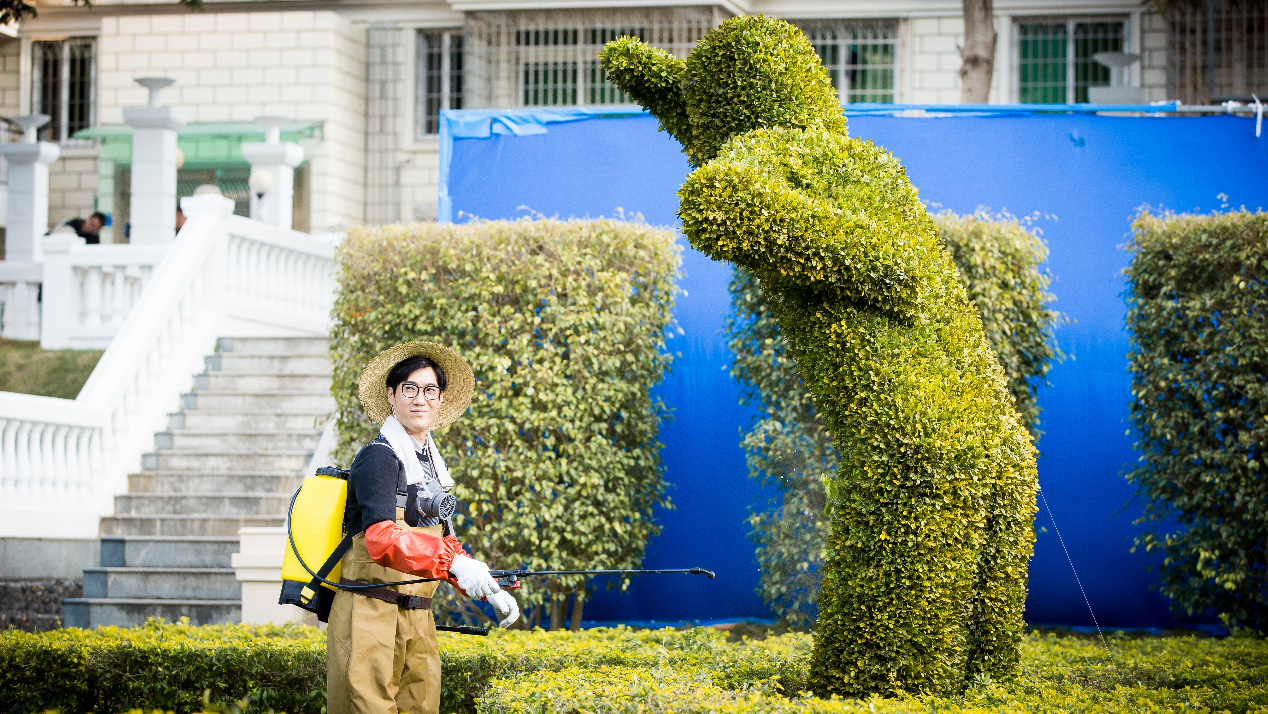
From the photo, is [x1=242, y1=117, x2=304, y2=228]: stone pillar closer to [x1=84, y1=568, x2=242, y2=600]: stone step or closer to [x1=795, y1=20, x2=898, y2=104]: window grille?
[x1=84, y1=568, x2=242, y2=600]: stone step

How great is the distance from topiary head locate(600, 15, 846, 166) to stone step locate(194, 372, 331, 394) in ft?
20.5

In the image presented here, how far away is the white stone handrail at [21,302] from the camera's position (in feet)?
44.2

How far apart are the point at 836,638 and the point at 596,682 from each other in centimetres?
104

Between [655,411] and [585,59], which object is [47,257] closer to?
[655,411]

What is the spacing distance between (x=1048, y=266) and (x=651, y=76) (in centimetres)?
475

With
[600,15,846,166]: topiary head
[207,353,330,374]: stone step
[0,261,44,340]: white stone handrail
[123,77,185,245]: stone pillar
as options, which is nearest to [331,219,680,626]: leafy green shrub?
[600,15,846,166]: topiary head

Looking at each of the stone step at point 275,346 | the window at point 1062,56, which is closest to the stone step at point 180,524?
the stone step at point 275,346

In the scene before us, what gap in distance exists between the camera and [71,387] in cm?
1225

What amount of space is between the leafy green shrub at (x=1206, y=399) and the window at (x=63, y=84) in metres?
17.1

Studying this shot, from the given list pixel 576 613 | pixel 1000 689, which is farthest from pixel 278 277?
pixel 1000 689

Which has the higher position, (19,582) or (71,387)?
(71,387)

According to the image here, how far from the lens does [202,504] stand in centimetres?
1048

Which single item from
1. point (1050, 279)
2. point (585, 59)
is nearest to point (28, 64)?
point (585, 59)

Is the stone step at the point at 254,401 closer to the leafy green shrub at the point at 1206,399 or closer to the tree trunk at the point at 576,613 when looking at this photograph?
the tree trunk at the point at 576,613
